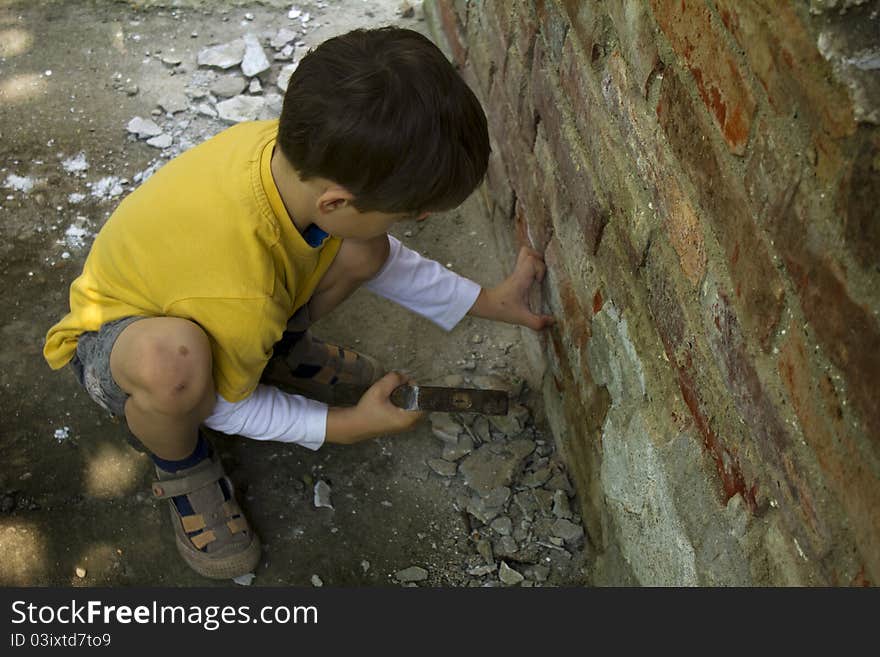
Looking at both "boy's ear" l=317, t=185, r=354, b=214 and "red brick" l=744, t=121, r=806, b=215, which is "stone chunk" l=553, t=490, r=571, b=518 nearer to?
"boy's ear" l=317, t=185, r=354, b=214

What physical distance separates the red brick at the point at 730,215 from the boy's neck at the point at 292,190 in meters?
0.60

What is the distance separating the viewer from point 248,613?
149 cm

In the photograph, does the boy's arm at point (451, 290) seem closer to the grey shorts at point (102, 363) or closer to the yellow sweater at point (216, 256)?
the yellow sweater at point (216, 256)

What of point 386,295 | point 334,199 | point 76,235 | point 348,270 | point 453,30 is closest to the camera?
point 334,199

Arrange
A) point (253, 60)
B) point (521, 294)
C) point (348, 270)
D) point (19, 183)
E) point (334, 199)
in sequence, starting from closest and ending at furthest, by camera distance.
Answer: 1. point (334, 199)
2. point (348, 270)
3. point (521, 294)
4. point (19, 183)
5. point (253, 60)

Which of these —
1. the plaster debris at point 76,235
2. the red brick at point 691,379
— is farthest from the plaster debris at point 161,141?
the red brick at point 691,379

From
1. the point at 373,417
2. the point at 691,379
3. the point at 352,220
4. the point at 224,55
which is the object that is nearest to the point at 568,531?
the point at 373,417

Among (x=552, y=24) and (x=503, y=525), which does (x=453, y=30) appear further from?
(x=503, y=525)

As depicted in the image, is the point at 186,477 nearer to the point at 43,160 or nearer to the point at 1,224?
the point at 1,224

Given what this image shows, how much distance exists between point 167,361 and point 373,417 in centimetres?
43

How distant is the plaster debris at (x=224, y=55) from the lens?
2951 mm

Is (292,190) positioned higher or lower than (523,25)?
lower

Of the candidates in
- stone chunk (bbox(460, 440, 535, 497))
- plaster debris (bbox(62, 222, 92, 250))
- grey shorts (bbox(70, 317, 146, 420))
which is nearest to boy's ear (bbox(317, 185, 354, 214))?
grey shorts (bbox(70, 317, 146, 420))

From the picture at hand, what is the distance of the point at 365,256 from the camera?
194 centimetres
